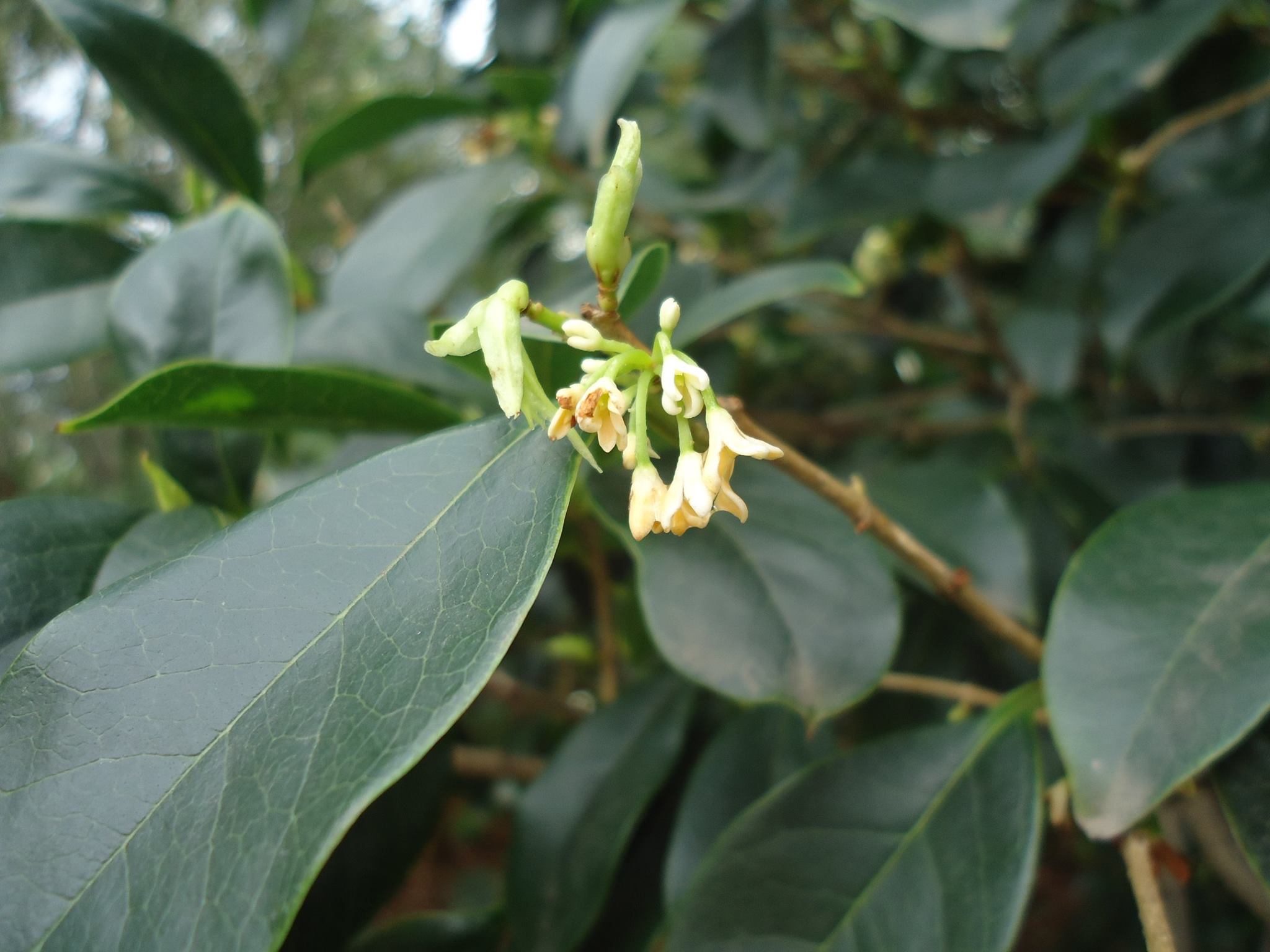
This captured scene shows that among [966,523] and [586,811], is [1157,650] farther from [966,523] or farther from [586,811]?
[586,811]

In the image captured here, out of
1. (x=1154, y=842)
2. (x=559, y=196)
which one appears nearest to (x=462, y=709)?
(x=1154, y=842)

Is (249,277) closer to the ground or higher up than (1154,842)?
higher up

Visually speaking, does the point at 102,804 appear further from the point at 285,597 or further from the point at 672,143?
the point at 672,143

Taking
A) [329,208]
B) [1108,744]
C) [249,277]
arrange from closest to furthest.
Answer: [1108,744]
[249,277]
[329,208]

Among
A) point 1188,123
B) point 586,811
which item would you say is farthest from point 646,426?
point 1188,123

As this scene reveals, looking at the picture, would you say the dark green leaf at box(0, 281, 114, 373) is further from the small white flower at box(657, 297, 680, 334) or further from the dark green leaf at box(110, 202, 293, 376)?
the small white flower at box(657, 297, 680, 334)

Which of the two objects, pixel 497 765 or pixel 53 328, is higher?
pixel 53 328
